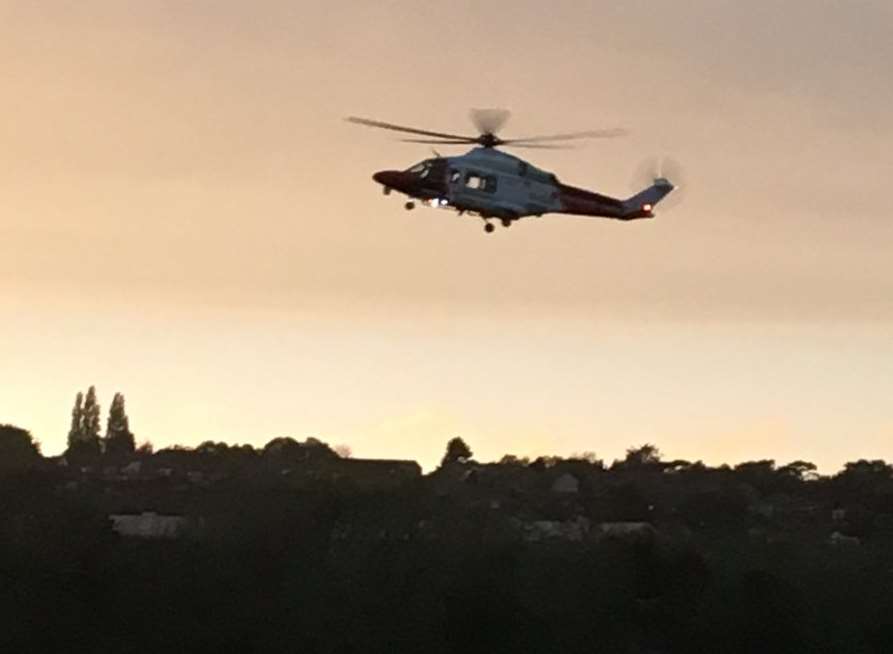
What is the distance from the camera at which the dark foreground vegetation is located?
278 ft

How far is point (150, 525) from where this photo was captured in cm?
10225

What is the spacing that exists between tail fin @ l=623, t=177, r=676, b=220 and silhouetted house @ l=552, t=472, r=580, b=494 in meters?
72.4

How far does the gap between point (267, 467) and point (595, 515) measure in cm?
1612

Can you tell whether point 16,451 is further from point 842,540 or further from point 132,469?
point 842,540

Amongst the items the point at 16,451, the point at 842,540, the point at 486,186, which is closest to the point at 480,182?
the point at 486,186

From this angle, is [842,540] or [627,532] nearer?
[627,532]

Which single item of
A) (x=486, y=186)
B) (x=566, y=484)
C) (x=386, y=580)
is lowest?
(x=386, y=580)

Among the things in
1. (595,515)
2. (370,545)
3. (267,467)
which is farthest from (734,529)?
(370,545)

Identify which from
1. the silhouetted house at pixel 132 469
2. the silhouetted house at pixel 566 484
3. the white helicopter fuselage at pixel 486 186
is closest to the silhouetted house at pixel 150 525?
the white helicopter fuselage at pixel 486 186

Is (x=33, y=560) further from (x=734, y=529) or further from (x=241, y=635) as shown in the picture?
(x=734, y=529)

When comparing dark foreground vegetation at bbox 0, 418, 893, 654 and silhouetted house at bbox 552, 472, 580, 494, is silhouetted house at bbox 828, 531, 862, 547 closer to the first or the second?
dark foreground vegetation at bbox 0, 418, 893, 654

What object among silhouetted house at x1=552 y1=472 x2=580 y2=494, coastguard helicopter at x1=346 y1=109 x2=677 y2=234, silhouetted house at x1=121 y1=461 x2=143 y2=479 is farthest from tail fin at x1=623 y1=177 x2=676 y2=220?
silhouetted house at x1=552 y1=472 x2=580 y2=494

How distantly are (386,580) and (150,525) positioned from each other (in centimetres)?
1534

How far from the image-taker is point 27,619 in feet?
270
